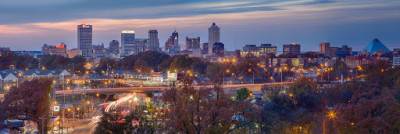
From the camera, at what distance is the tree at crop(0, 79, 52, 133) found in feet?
51.8

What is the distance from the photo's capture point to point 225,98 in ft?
30.3

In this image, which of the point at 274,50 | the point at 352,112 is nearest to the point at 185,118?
the point at 352,112

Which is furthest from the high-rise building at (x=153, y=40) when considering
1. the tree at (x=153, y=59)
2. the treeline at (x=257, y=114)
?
the treeline at (x=257, y=114)

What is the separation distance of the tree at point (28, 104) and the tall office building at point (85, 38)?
467 ft

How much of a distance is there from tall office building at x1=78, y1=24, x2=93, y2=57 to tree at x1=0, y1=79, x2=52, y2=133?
14246 cm

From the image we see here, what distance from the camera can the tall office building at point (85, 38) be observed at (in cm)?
15550

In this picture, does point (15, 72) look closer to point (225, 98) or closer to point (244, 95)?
point (244, 95)

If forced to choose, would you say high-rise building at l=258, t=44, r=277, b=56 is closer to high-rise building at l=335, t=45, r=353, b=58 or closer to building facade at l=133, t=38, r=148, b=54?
high-rise building at l=335, t=45, r=353, b=58

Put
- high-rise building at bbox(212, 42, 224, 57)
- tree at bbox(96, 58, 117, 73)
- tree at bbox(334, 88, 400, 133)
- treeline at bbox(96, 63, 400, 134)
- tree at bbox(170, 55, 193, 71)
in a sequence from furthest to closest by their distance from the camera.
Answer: high-rise building at bbox(212, 42, 224, 57) → tree at bbox(96, 58, 117, 73) → tree at bbox(170, 55, 193, 71) → tree at bbox(334, 88, 400, 133) → treeline at bbox(96, 63, 400, 134)

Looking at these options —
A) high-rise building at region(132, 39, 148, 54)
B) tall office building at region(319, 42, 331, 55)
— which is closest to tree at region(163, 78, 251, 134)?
tall office building at region(319, 42, 331, 55)

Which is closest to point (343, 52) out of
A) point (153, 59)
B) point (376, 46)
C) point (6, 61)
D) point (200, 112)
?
point (376, 46)

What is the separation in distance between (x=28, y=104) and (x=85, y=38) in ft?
486

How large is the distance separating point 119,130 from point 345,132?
8008 mm

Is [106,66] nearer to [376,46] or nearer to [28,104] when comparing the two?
[28,104]
